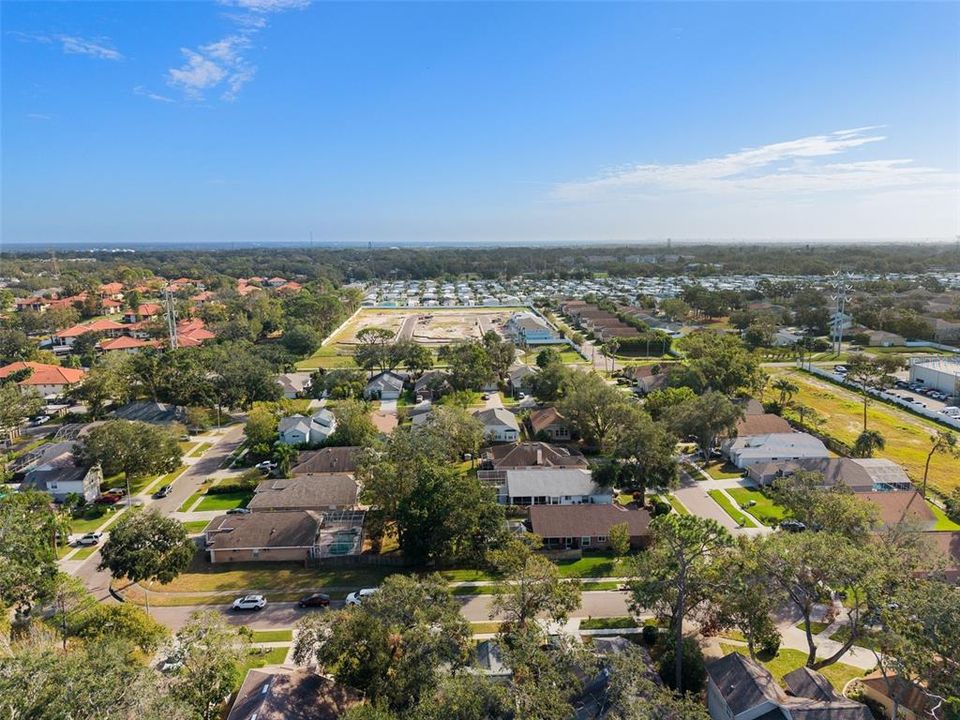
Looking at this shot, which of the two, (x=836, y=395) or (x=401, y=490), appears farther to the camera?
(x=836, y=395)

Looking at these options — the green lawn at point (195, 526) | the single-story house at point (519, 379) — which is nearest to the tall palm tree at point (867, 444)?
the single-story house at point (519, 379)

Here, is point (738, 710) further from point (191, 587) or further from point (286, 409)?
point (286, 409)

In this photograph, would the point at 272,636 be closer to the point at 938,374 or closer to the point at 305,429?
the point at 305,429

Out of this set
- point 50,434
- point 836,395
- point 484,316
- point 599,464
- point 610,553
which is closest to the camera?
point 610,553

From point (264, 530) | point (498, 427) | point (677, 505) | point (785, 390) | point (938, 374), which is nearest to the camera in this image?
point (264, 530)

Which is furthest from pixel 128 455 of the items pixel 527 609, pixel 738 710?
pixel 738 710

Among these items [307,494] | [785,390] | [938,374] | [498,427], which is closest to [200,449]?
[307,494]

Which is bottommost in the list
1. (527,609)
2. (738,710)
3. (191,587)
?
(191,587)

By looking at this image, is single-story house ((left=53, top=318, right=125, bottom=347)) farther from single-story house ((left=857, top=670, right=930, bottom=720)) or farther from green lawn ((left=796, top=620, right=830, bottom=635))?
A: single-story house ((left=857, top=670, right=930, bottom=720))
